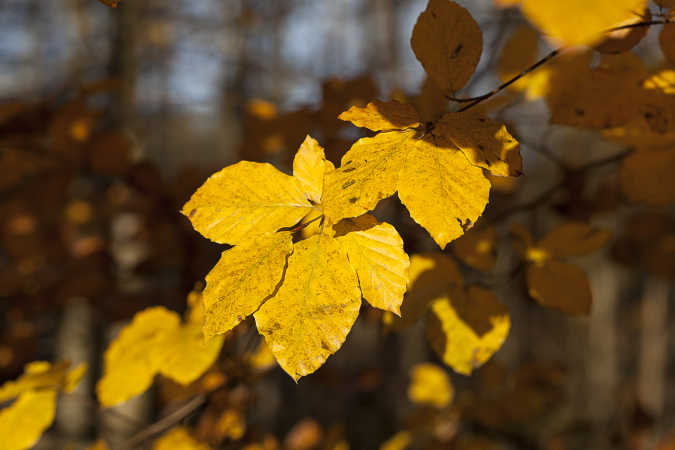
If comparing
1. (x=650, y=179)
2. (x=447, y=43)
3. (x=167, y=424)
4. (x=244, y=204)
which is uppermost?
(x=447, y=43)

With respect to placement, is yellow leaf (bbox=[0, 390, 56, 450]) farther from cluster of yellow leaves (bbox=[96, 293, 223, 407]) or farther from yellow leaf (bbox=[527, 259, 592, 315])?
yellow leaf (bbox=[527, 259, 592, 315])

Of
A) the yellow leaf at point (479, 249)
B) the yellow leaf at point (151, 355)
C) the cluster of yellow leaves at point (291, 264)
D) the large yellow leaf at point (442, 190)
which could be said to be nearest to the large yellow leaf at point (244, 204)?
the cluster of yellow leaves at point (291, 264)

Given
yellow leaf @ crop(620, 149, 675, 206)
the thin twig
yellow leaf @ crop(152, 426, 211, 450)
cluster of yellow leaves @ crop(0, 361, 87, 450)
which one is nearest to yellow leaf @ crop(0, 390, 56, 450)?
cluster of yellow leaves @ crop(0, 361, 87, 450)

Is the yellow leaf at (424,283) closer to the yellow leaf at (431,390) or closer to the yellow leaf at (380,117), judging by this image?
the yellow leaf at (380,117)

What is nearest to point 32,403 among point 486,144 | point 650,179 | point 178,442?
point 178,442

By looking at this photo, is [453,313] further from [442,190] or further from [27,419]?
[27,419]

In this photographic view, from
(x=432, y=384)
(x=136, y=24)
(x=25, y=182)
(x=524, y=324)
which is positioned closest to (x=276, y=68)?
(x=136, y=24)
